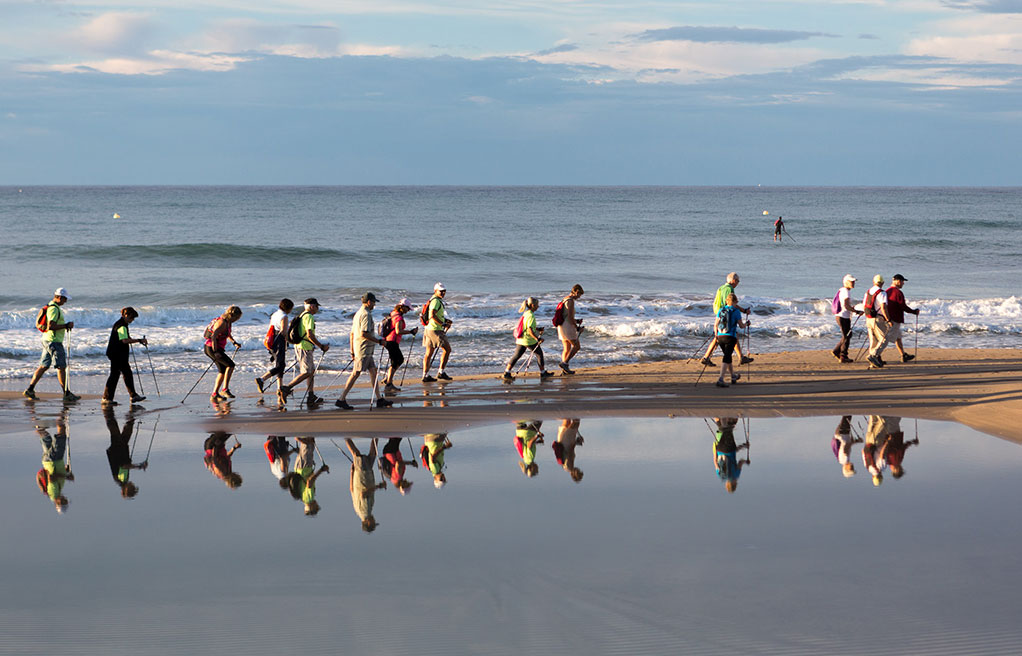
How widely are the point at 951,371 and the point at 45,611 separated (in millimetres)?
14936

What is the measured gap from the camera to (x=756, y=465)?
33.7 feet

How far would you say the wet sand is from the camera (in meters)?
12.7

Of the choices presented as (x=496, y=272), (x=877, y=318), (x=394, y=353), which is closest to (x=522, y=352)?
(x=394, y=353)

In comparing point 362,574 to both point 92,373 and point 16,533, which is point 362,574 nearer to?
point 16,533

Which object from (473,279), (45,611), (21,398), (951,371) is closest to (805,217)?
(473,279)

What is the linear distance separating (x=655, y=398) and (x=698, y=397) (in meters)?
0.65

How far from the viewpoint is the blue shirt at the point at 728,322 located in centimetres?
1454

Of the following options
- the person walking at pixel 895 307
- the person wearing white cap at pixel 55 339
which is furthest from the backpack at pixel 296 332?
the person walking at pixel 895 307

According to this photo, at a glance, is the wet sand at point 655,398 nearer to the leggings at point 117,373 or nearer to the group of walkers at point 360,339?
the group of walkers at point 360,339

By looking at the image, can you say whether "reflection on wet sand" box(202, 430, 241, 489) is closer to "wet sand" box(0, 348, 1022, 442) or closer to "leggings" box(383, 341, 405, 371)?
"wet sand" box(0, 348, 1022, 442)

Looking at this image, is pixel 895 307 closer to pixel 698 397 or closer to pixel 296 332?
pixel 698 397

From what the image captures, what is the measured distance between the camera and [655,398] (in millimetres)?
14258

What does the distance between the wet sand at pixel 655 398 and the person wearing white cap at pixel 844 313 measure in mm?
431

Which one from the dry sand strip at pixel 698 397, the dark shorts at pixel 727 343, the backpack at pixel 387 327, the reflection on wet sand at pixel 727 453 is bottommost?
the reflection on wet sand at pixel 727 453
